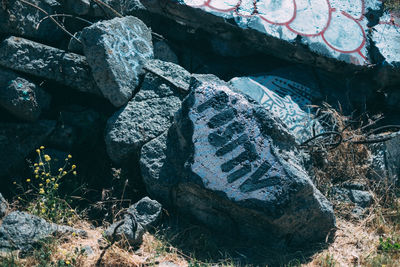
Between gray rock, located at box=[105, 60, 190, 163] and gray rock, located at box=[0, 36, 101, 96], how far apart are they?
1.25ft

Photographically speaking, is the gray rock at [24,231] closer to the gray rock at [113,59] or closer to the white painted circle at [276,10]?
the gray rock at [113,59]

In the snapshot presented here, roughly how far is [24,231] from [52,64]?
4.73 ft

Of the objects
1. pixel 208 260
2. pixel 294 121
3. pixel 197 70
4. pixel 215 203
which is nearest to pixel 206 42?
pixel 197 70

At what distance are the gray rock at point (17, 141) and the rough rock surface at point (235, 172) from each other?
0.95m

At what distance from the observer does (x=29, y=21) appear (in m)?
3.72

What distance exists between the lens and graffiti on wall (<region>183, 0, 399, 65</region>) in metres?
4.26

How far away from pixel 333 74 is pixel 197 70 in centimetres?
145

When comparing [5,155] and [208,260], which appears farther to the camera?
[5,155]

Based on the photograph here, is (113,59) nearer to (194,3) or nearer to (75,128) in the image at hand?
A: (75,128)

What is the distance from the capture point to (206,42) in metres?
4.59

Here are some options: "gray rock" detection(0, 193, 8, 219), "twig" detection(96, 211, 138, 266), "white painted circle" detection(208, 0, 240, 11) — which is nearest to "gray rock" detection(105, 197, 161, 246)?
"twig" detection(96, 211, 138, 266)

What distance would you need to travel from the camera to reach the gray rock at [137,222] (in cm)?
294

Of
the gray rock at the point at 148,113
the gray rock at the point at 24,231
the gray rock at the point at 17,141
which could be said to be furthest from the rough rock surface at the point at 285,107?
the gray rock at the point at 24,231

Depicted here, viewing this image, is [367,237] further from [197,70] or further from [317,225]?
[197,70]
